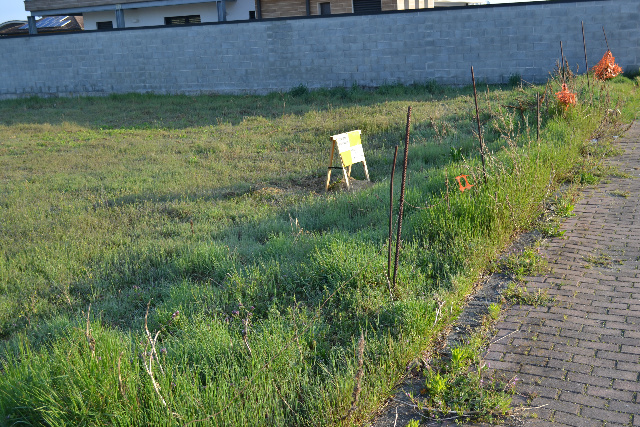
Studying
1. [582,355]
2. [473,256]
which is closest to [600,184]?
[473,256]

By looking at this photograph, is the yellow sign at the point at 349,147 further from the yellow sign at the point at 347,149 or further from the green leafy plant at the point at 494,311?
the green leafy plant at the point at 494,311

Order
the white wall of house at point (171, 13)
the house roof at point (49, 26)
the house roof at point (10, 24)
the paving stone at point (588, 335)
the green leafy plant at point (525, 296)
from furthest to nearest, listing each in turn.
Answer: the house roof at point (10, 24) → the house roof at point (49, 26) → the white wall of house at point (171, 13) → the green leafy plant at point (525, 296) → the paving stone at point (588, 335)

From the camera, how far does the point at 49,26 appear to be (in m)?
36.0

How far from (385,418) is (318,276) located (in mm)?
1660

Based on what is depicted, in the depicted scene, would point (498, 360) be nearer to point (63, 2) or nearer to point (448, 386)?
point (448, 386)

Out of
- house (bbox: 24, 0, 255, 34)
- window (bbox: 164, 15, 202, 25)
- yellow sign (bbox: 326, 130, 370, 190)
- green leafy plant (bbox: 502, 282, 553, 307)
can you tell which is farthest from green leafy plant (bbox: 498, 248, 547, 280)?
window (bbox: 164, 15, 202, 25)

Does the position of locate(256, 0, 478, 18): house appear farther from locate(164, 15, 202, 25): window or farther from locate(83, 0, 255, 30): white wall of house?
locate(164, 15, 202, 25): window

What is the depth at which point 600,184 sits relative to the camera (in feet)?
23.5

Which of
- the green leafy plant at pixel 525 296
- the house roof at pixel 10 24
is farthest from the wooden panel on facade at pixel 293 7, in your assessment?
the house roof at pixel 10 24

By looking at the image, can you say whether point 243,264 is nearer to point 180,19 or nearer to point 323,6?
point 323,6

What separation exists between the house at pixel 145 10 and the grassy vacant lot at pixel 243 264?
44.0 ft

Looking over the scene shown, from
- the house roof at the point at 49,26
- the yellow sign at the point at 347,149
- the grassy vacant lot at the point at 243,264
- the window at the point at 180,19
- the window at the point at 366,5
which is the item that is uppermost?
the house roof at the point at 49,26

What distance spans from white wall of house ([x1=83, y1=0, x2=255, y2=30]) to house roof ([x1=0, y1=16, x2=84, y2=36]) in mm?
9250

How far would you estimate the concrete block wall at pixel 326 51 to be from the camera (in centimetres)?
1589
